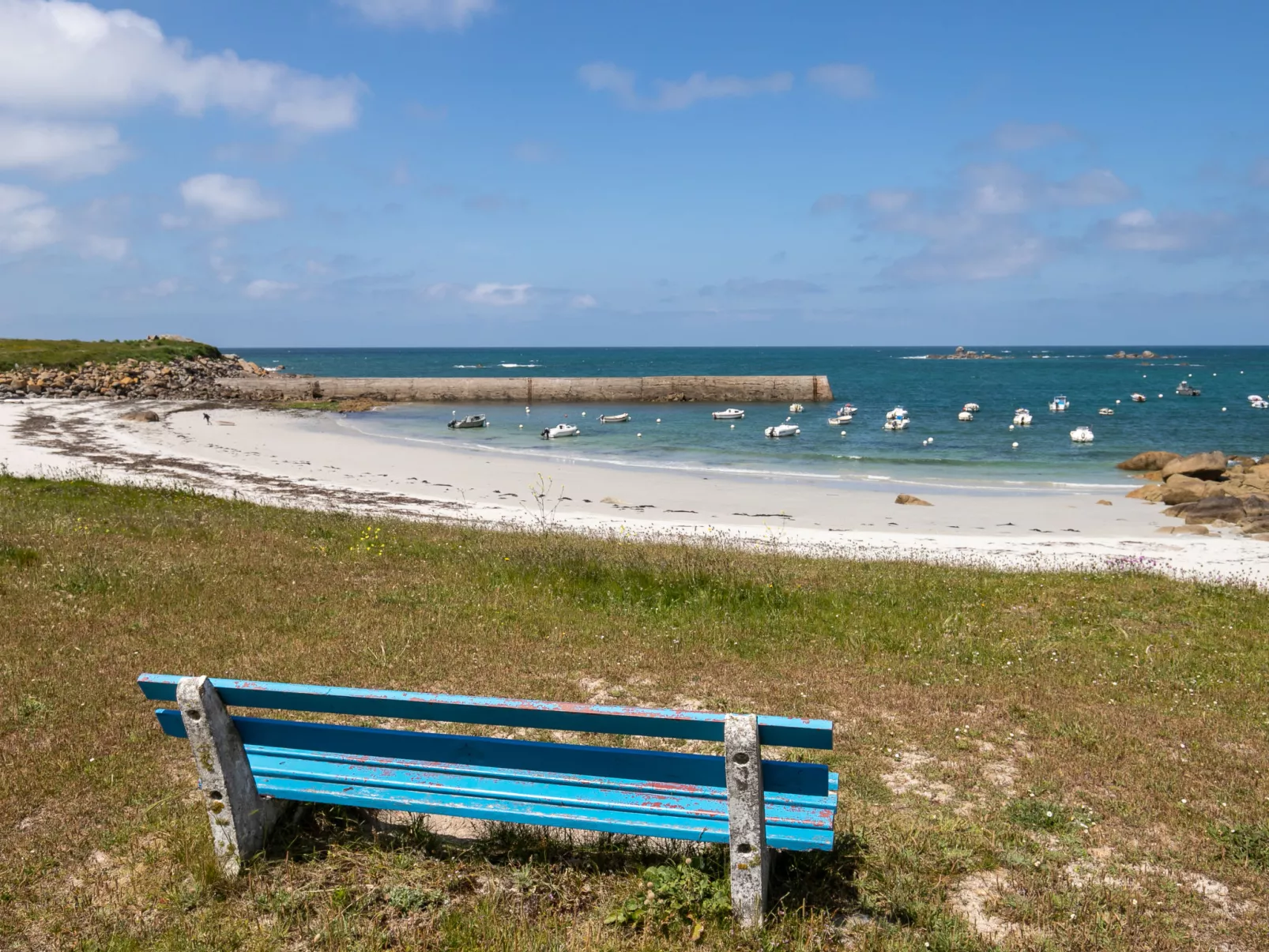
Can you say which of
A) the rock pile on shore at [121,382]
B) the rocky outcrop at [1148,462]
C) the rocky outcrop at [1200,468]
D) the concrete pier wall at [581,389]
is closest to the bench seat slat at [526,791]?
the rocky outcrop at [1200,468]

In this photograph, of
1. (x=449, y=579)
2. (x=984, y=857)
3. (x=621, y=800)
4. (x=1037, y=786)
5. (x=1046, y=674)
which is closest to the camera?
(x=621, y=800)

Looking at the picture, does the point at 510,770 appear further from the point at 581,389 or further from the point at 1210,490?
the point at 581,389

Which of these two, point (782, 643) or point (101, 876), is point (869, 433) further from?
point (101, 876)

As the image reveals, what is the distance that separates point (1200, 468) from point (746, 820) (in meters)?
36.2

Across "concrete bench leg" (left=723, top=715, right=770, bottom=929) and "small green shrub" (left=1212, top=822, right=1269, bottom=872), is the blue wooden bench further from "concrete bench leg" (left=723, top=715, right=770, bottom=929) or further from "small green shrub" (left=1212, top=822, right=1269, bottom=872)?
"small green shrub" (left=1212, top=822, right=1269, bottom=872)

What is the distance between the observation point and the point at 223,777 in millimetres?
4121

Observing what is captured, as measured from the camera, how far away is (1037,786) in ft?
18.2

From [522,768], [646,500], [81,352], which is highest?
[81,352]

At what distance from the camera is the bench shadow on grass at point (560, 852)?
164 inches

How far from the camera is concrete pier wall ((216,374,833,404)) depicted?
7675cm

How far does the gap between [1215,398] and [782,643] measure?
9157cm

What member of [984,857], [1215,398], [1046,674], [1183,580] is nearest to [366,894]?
[984,857]

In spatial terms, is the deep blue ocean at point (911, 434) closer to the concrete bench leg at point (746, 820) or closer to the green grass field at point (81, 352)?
the green grass field at point (81, 352)

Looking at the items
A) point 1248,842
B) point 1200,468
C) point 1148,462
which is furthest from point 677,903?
point 1148,462
